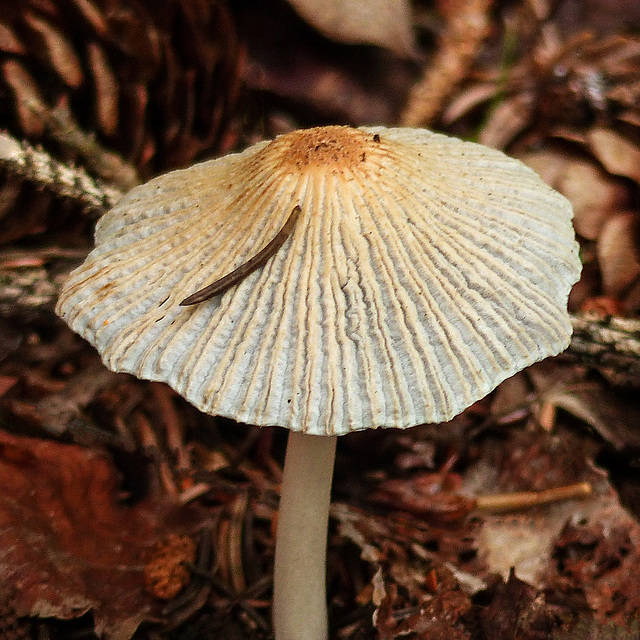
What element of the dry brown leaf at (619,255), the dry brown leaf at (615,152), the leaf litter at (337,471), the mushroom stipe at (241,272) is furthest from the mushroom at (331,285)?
the dry brown leaf at (615,152)

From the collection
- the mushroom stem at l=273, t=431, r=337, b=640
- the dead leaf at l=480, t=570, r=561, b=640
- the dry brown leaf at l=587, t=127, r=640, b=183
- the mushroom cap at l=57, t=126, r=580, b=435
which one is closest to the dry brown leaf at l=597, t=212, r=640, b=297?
the dry brown leaf at l=587, t=127, r=640, b=183

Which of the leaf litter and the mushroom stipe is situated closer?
the mushroom stipe

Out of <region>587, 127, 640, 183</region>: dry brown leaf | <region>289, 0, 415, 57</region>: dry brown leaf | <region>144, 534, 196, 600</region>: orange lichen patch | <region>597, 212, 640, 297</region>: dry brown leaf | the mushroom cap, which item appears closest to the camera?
the mushroom cap

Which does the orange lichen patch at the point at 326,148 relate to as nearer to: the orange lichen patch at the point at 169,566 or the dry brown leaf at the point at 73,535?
the dry brown leaf at the point at 73,535

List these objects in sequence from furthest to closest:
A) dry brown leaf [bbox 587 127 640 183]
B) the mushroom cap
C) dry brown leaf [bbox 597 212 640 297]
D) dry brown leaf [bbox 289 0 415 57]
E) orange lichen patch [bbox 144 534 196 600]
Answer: dry brown leaf [bbox 289 0 415 57], dry brown leaf [bbox 587 127 640 183], dry brown leaf [bbox 597 212 640 297], orange lichen patch [bbox 144 534 196 600], the mushroom cap

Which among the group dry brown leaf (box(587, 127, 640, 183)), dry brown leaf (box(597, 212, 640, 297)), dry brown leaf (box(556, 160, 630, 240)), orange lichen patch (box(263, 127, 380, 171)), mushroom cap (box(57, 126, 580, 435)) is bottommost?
dry brown leaf (box(597, 212, 640, 297))

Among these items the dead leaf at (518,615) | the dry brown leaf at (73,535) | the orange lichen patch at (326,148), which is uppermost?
the orange lichen patch at (326,148)

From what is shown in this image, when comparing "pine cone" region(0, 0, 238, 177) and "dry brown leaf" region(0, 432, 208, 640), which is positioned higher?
"pine cone" region(0, 0, 238, 177)

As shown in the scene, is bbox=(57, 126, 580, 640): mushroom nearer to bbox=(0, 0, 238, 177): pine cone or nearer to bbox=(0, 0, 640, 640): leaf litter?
bbox=(0, 0, 640, 640): leaf litter
